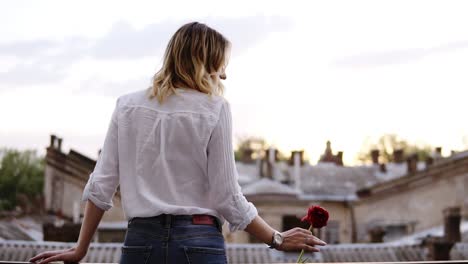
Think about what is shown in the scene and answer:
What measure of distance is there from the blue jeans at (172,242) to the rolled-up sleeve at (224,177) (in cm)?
5

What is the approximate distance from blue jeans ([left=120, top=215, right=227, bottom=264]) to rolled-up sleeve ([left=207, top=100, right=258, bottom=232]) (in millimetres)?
51

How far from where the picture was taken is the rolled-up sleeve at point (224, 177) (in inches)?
59.3

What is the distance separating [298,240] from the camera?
154 centimetres

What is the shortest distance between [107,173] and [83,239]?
153 millimetres

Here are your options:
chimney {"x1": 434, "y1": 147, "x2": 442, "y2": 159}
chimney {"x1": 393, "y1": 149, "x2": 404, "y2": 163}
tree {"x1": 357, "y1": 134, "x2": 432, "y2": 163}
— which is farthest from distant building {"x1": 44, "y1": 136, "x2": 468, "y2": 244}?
tree {"x1": 357, "y1": 134, "x2": 432, "y2": 163}

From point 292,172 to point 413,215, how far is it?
7.72m

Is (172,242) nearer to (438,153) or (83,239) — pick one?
(83,239)

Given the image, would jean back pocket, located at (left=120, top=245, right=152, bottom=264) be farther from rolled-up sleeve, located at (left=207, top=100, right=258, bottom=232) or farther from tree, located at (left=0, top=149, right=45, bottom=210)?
tree, located at (left=0, top=149, right=45, bottom=210)

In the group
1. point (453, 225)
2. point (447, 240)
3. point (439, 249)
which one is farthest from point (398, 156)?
point (439, 249)

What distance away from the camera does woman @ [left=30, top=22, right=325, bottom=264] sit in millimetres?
1476

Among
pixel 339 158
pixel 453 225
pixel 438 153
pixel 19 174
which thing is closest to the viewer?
pixel 453 225

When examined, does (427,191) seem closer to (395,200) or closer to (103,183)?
(395,200)

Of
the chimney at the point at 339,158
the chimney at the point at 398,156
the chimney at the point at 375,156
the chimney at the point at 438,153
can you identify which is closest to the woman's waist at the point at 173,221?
the chimney at the point at 438,153

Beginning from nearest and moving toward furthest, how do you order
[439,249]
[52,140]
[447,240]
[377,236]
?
[439,249], [447,240], [377,236], [52,140]
